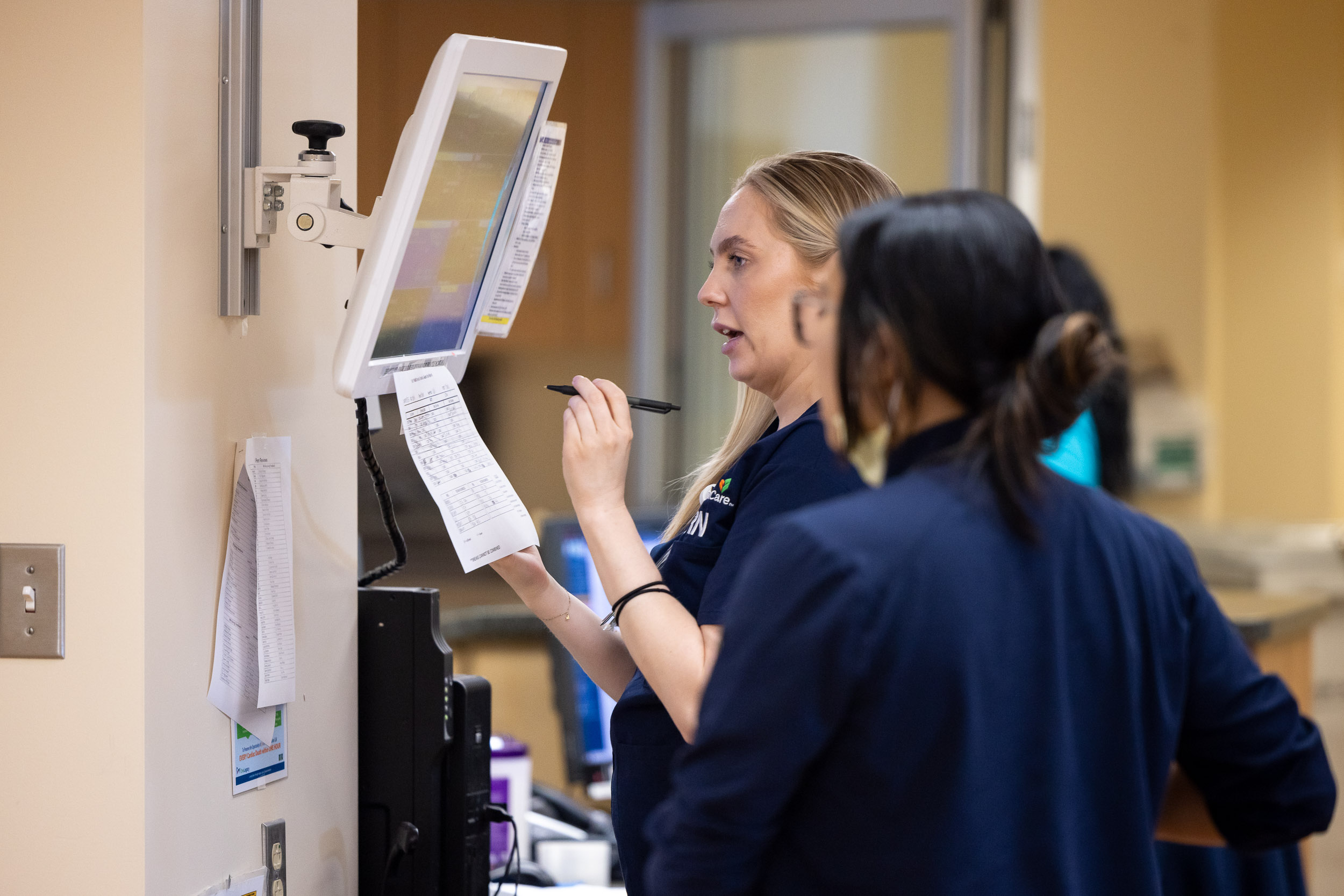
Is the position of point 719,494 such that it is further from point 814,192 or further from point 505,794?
point 505,794

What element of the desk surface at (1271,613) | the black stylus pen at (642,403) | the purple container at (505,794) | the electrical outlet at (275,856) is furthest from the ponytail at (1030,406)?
the desk surface at (1271,613)

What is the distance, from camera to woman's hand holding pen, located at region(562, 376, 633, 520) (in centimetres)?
121

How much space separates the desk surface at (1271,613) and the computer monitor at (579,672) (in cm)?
117

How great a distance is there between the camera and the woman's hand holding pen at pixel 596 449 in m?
1.21

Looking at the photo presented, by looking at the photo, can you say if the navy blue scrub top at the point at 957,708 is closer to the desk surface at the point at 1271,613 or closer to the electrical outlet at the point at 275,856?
the electrical outlet at the point at 275,856

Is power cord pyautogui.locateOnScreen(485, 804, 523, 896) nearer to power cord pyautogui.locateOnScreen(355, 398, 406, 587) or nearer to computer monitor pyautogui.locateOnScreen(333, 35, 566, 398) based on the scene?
power cord pyautogui.locateOnScreen(355, 398, 406, 587)

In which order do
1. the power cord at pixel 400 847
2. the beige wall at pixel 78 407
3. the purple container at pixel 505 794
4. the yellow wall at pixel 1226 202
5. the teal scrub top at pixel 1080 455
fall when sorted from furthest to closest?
1. the yellow wall at pixel 1226 202
2. the teal scrub top at pixel 1080 455
3. the purple container at pixel 505 794
4. the power cord at pixel 400 847
5. the beige wall at pixel 78 407

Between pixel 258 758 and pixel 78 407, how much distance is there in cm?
40

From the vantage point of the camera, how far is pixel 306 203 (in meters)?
1.22

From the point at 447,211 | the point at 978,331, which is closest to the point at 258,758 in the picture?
the point at 447,211

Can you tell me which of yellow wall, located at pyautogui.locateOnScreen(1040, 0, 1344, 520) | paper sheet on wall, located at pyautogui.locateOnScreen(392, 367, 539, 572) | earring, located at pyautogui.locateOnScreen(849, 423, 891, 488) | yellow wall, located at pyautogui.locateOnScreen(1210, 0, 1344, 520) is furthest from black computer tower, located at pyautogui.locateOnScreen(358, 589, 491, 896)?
yellow wall, located at pyautogui.locateOnScreen(1210, 0, 1344, 520)

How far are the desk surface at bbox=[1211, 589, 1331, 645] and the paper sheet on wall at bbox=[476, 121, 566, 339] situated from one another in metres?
1.58

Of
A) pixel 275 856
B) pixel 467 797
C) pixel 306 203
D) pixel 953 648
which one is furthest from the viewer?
pixel 467 797

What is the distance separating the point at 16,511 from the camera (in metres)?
1.15
